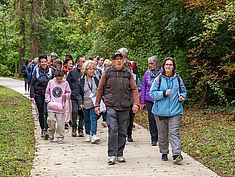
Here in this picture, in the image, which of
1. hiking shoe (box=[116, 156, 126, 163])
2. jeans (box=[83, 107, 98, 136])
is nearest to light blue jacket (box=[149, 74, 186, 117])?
hiking shoe (box=[116, 156, 126, 163])

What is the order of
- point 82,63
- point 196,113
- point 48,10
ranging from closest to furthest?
point 82,63, point 196,113, point 48,10

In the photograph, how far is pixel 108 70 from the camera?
7.32 meters

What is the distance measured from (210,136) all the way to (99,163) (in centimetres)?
373

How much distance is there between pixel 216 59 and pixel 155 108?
29.8ft

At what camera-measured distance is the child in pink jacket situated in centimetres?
913

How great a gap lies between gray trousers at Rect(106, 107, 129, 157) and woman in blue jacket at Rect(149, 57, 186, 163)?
0.67m

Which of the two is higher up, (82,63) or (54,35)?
(54,35)

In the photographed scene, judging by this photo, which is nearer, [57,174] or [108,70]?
[57,174]

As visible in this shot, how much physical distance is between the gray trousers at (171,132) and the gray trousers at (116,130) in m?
0.70

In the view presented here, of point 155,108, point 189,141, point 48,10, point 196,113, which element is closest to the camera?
point 155,108

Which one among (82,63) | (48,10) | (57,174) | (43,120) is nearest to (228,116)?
(82,63)

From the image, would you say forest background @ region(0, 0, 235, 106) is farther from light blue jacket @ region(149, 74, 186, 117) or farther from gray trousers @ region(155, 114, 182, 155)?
gray trousers @ region(155, 114, 182, 155)

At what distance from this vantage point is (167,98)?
23.4 feet

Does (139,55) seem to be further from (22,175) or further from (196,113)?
(22,175)
